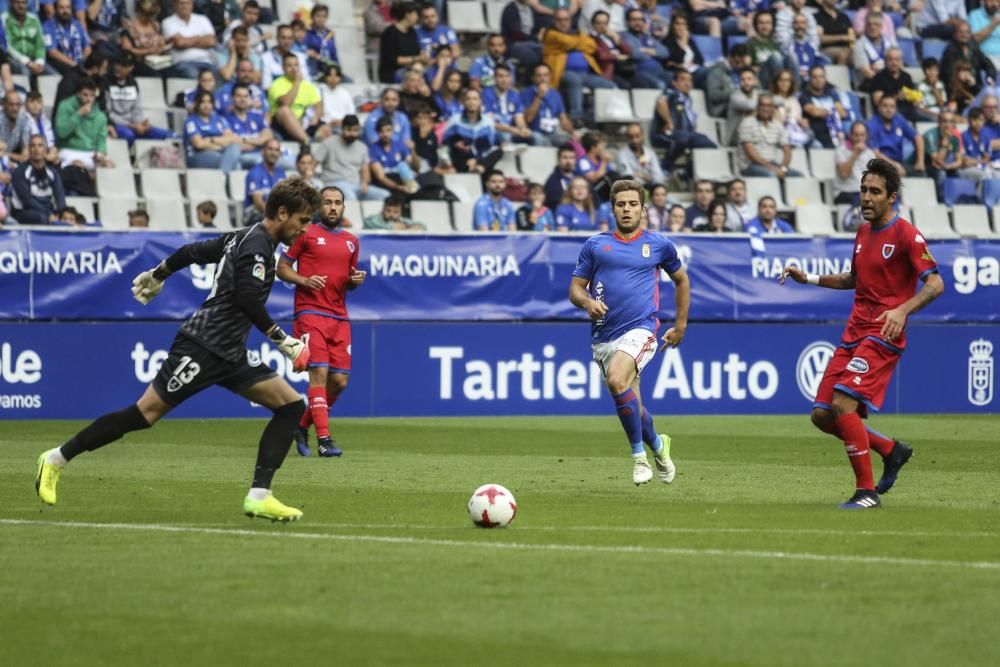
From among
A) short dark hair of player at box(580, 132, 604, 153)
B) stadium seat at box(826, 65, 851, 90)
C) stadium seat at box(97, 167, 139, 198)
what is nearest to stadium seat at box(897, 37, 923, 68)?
stadium seat at box(826, 65, 851, 90)

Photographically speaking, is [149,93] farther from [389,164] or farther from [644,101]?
[644,101]

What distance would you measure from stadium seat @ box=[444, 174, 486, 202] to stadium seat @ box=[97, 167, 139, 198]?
4256mm

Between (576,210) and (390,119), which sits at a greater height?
(390,119)

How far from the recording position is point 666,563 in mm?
8430

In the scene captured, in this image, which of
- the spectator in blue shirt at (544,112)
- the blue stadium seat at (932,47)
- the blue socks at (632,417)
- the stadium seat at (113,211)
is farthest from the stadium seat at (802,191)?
the blue socks at (632,417)

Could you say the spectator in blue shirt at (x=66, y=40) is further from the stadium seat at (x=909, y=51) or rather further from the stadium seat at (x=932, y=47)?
the stadium seat at (x=932, y=47)

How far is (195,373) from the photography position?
10.4 metres

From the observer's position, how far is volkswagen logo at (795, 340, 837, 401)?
24.3m

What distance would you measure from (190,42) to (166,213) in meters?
2.72

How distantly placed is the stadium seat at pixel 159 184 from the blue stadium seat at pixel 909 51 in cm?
1343

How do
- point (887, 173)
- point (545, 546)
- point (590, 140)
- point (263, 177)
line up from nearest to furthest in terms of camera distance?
point (545, 546) → point (887, 173) → point (263, 177) → point (590, 140)

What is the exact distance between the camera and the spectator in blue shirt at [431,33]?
2590 cm

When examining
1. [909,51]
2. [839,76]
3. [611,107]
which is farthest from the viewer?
[909,51]

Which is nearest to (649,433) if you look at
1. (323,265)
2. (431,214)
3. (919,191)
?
(323,265)
